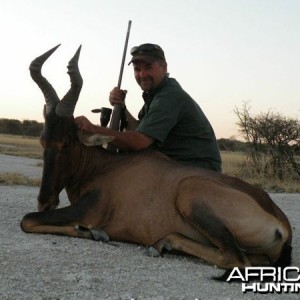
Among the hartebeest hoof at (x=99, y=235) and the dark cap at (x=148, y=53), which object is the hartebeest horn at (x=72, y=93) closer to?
the dark cap at (x=148, y=53)

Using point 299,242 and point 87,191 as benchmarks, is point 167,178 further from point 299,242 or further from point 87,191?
point 299,242

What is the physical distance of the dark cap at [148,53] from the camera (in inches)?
269

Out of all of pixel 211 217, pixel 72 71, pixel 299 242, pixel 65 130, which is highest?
pixel 72 71

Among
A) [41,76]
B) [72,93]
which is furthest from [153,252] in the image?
[41,76]

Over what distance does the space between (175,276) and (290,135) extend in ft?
59.0

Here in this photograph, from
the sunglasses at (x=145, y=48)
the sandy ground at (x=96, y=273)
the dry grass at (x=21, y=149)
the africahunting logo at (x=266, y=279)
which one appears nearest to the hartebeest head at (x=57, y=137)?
the sandy ground at (x=96, y=273)

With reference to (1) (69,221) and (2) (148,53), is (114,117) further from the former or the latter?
(1) (69,221)

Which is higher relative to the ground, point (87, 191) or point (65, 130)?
point (65, 130)

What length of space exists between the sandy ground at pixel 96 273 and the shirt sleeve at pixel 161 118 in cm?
122

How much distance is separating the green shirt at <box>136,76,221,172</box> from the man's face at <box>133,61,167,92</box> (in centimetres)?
8

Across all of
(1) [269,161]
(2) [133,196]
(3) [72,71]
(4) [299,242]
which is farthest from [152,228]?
(1) [269,161]

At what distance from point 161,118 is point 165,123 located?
68 millimetres

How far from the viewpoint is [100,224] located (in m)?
5.94

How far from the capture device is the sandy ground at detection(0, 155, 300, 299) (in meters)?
4.09
